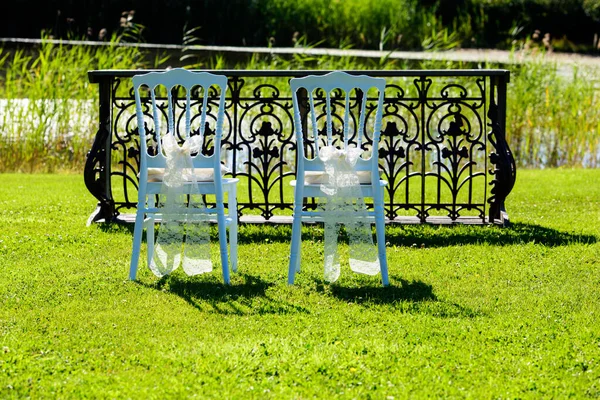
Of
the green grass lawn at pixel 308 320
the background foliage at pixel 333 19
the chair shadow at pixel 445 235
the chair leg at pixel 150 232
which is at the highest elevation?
the background foliage at pixel 333 19

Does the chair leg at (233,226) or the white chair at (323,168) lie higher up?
the white chair at (323,168)

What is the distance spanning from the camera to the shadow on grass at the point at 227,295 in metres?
4.86

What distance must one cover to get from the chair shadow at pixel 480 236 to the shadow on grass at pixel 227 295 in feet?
5.08

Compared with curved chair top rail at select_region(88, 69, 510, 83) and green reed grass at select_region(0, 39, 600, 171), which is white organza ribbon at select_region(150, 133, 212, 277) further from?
green reed grass at select_region(0, 39, 600, 171)

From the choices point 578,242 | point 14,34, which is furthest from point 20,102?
point 14,34

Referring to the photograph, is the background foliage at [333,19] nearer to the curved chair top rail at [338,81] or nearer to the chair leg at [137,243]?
the curved chair top rail at [338,81]

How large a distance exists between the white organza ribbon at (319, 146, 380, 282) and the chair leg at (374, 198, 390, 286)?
51mm

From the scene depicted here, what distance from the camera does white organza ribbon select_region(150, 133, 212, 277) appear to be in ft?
17.4

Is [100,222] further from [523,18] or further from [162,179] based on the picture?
[523,18]

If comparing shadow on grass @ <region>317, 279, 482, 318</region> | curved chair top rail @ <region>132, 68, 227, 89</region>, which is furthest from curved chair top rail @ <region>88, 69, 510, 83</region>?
shadow on grass @ <region>317, 279, 482, 318</region>

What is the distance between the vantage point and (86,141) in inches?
412

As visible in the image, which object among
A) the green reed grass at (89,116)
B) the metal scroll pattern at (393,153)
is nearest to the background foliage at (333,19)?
the metal scroll pattern at (393,153)

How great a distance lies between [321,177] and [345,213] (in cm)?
24

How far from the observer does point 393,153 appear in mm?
7020
